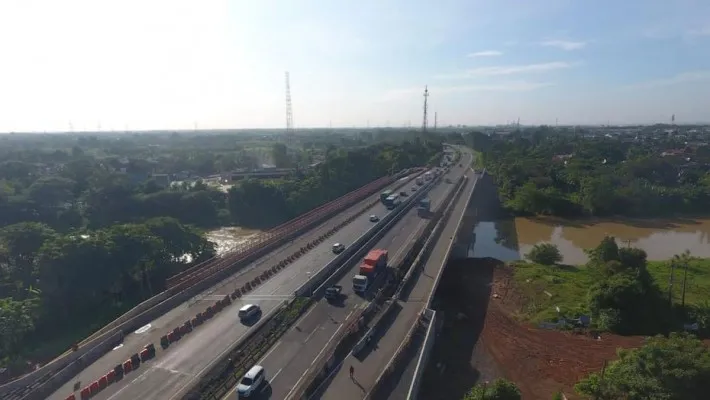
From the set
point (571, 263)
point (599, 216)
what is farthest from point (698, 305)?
point (599, 216)

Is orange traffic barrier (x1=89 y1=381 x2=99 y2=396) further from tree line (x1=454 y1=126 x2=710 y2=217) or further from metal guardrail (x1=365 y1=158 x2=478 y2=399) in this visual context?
tree line (x1=454 y1=126 x2=710 y2=217)

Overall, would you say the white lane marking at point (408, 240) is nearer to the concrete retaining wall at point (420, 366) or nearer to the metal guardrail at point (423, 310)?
the metal guardrail at point (423, 310)

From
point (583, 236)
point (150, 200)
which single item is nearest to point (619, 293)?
point (583, 236)

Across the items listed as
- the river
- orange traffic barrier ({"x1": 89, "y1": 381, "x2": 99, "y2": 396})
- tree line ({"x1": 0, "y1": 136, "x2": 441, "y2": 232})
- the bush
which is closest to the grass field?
the bush

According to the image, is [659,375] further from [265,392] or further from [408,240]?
[408,240]

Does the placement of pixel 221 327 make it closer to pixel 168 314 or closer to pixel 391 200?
pixel 168 314

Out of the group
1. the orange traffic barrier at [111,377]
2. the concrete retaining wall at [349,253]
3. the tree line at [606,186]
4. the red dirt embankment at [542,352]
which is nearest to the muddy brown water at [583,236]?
→ the tree line at [606,186]
